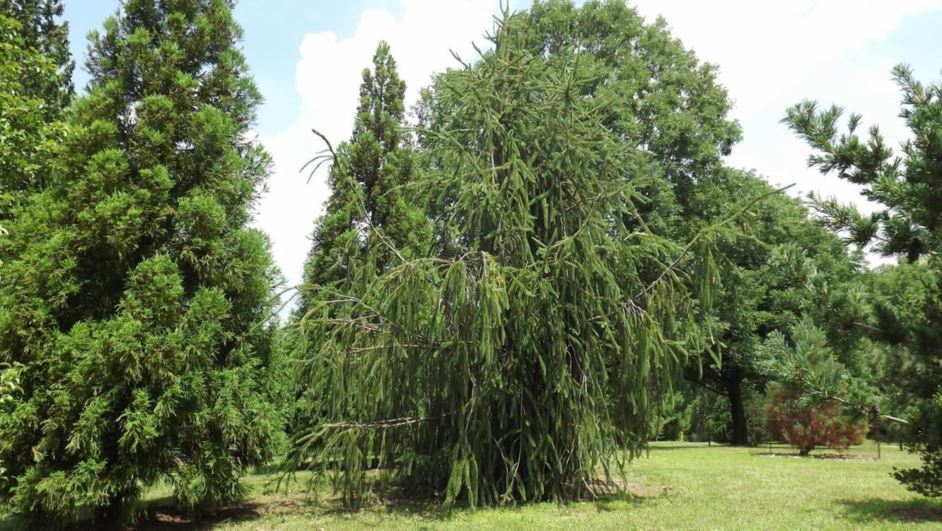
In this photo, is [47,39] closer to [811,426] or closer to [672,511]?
[672,511]

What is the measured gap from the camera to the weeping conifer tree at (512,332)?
780 cm

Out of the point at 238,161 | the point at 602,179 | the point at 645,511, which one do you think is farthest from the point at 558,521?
the point at 238,161

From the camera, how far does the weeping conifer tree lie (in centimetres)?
780

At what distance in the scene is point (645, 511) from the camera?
292 inches

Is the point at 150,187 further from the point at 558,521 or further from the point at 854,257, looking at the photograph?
the point at 854,257

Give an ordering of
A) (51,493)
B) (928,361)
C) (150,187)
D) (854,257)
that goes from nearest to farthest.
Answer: (51,493)
(928,361)
(150,187)
(854,257)

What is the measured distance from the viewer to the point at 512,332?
8242 millimetres

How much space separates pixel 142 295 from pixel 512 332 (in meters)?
4.51

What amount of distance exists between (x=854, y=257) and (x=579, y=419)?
2169 cm

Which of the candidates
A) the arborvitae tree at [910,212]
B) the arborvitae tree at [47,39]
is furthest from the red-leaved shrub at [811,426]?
the arborvitae tree at [47,39]

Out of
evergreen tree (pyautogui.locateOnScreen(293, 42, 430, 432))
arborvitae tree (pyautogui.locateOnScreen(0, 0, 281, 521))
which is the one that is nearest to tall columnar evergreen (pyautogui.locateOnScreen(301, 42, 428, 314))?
evergreen tree (pyautogui.locateOnScreen(293, 42, 430, 432))

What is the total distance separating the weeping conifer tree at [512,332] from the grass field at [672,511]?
18.5 inches

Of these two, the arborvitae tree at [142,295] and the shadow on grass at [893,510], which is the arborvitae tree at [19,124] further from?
the shadow on grass at [893,510]

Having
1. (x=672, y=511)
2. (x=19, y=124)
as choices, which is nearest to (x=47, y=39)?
(x=19, y=124)
